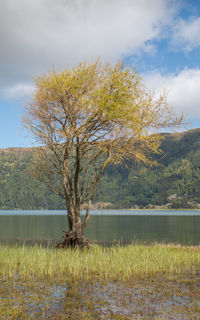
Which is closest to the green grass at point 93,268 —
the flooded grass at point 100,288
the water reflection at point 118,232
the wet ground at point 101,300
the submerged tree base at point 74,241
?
the flooded grass at point 100,288

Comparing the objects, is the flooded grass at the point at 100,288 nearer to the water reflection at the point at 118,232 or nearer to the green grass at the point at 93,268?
the green grass at the point at 93,268

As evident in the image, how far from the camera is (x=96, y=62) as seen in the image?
28.2m

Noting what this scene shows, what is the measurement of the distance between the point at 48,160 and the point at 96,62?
9.83m

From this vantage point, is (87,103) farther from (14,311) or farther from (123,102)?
(14,311)

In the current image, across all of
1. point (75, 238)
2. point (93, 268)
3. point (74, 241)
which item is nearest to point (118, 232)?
point (74, 241)

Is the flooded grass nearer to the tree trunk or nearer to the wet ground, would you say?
the wet ground

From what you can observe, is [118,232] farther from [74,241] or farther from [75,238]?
[75,238]

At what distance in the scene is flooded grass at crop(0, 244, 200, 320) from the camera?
10836mm

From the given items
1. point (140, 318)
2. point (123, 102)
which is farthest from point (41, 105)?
point (140, 318)

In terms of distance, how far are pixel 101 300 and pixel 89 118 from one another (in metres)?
17.9

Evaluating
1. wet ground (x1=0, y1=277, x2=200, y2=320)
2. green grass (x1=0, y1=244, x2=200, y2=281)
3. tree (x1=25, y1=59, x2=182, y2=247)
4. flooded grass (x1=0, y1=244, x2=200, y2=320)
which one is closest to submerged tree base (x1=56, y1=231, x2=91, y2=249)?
tree (x1=25, y1=59, x2=182, y2=247)

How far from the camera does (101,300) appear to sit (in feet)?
40.8

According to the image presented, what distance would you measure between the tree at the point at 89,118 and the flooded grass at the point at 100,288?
32.0ft

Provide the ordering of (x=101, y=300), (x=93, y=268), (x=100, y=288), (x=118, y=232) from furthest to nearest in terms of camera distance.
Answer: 1. (x=118, y=232)
2. (x=93, y=268)
3. (x=100, y=288)
4. (x=101, y=300)
